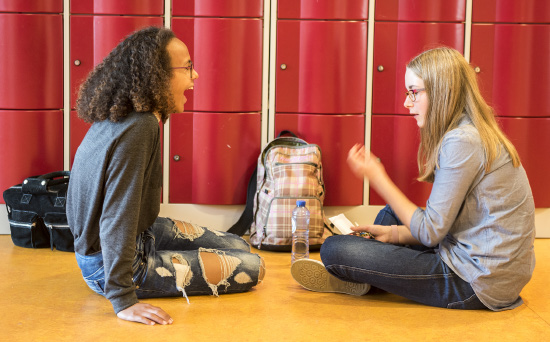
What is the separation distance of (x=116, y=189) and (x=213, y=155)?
1.56 metres

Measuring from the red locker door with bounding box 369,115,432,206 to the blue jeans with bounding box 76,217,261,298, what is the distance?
4.30 feet

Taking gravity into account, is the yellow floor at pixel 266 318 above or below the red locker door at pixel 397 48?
below

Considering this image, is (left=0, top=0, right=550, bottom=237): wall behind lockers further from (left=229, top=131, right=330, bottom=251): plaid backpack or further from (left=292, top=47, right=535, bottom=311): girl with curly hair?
(left=292, top=47, right=535, bottom=311): girl with curly hair

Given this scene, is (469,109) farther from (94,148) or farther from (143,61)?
(94,148)

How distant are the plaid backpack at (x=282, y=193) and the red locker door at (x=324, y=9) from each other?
62 cm

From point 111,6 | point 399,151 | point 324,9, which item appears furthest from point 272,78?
point 111,6

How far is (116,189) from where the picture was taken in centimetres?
201

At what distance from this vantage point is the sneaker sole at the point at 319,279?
2.47 meters

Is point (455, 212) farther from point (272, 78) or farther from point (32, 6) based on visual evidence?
point (32, 6)

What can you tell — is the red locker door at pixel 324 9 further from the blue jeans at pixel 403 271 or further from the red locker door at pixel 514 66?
the blue jeans at pixel 403 271

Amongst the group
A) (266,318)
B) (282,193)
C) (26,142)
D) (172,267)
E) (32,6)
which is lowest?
(266,318)

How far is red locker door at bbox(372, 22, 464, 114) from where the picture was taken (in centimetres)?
351

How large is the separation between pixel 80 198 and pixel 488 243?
1.29 metres

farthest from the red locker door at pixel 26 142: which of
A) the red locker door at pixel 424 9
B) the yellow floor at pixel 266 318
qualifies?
the red locker door at pixel 424 9
